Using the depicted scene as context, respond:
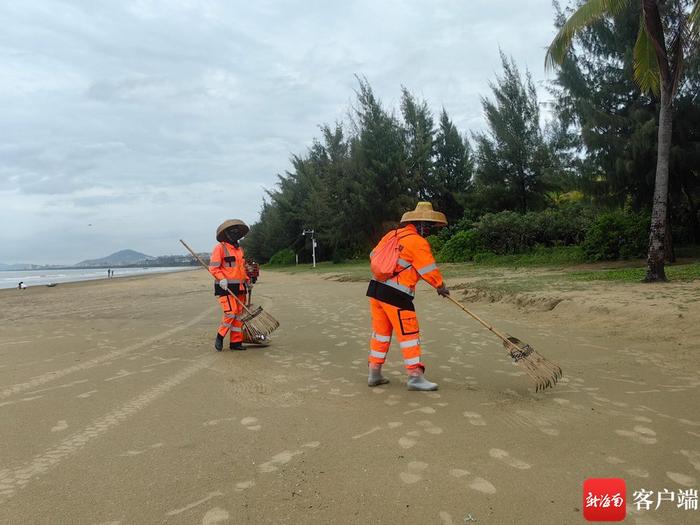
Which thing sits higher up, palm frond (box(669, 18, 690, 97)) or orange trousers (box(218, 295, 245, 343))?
palm frond (box(669, 18, 690, 97))

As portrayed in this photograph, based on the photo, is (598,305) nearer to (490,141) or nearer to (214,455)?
(214,455)

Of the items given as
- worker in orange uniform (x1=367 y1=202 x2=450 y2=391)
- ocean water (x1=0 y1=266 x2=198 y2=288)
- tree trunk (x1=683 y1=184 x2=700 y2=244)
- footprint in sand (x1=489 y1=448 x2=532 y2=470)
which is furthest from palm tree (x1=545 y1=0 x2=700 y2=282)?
ocean water (x1=0 y1=266 x2=198 y2=288)

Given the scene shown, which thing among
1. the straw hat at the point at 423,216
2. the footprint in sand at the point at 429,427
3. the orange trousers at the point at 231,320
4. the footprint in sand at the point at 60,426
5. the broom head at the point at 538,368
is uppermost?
the straw hat at the point at 423,216

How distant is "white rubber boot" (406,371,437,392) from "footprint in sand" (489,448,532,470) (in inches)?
57.2

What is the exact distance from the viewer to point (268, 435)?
3557 mm

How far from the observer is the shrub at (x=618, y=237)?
56.1 ft

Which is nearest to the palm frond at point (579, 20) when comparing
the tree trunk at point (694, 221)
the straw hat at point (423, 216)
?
the straw hat at point (423, 216)

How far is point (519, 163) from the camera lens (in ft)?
86.7

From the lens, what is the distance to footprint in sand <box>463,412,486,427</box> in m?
3.73

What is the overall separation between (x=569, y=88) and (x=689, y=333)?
43.9 ft

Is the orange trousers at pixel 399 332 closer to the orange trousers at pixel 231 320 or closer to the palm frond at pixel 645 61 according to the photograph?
the orange trousers at pixel 231 320

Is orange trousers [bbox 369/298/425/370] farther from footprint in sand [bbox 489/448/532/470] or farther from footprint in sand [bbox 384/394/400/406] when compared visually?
footprint in sand [bbox 489/448/532/470]

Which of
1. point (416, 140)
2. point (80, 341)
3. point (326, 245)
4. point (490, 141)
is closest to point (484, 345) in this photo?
point (80, 341)

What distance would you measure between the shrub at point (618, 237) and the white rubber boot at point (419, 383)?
51.5 feet
